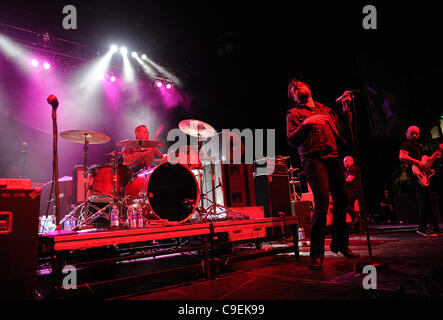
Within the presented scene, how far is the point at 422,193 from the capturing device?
5.36m

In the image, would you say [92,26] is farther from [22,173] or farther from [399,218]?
[399,218]

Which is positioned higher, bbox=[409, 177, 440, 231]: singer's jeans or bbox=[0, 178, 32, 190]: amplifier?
bbox=[0, 178, 32, 190]: amplifier

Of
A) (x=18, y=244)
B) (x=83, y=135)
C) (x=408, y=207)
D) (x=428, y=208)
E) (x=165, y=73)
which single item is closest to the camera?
(x=18, y=244)

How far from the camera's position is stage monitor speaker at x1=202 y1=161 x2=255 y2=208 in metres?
5.01

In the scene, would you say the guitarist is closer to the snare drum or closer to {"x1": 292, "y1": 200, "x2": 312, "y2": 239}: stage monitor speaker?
{"x1": 292, "y1": 200, "x2": 312, "y2": 239}: stage monitor speaker

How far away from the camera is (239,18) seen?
7.30 m

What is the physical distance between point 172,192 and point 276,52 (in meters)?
6.54

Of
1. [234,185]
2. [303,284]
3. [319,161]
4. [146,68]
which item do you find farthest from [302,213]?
[146,68]

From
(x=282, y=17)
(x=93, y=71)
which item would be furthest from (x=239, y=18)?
(x=93, y=71)

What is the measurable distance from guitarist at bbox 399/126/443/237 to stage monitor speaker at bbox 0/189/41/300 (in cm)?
606

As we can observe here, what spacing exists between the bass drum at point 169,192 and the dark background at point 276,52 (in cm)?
531

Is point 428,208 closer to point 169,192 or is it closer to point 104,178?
point 169,192

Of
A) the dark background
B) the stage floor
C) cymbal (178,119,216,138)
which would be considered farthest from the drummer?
the dark background
